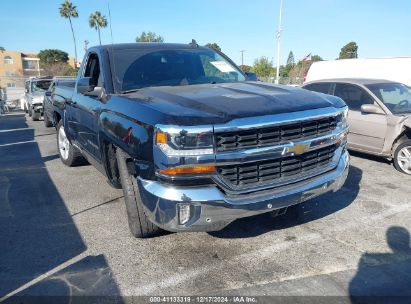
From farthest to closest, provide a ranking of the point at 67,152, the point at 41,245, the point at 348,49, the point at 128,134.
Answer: the point at 348,49
the point at 67,152
the point at 41,245
the point at 128,134

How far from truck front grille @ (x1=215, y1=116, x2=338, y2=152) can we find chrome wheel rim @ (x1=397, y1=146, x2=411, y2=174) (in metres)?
3.54

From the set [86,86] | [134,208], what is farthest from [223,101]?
[86,86]

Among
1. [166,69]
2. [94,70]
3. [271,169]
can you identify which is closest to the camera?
[271,169]

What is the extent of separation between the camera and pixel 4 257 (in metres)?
3.42

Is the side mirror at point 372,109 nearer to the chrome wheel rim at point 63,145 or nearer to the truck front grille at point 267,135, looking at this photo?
the truck front grille at point 267,135

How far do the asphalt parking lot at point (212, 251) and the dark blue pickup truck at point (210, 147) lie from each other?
1.44 feet

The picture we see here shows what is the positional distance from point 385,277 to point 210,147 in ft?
5.93

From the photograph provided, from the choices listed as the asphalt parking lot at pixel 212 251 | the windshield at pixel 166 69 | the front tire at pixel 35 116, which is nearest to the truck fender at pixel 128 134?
the windshield at pixel 166 69

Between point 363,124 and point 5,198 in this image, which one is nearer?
point 5,198

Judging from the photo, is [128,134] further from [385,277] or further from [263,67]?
[263,67]

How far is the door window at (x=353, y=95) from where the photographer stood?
7008mm

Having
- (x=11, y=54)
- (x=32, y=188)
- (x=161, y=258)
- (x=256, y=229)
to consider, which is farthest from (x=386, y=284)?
(x=11, y=54)

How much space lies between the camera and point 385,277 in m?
3.03

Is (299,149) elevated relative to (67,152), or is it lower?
elevated
